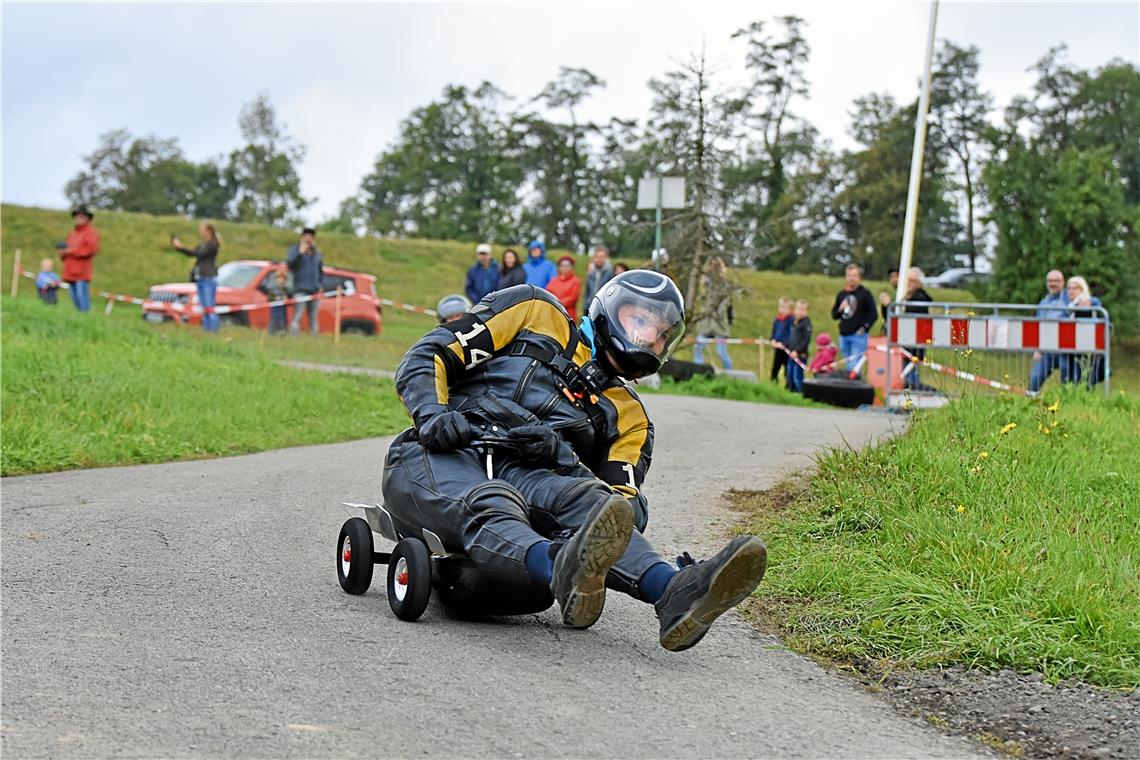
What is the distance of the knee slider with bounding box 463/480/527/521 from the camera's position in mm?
5102

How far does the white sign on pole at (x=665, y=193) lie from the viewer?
20.5 meters

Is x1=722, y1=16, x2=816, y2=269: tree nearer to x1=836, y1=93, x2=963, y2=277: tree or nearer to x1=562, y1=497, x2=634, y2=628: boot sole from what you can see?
x1=836, y1=93, x2=963, y2=277: tree

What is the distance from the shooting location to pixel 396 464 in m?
5.57

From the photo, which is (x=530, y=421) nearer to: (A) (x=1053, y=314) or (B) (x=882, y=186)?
(A) (x=1053, y=314)

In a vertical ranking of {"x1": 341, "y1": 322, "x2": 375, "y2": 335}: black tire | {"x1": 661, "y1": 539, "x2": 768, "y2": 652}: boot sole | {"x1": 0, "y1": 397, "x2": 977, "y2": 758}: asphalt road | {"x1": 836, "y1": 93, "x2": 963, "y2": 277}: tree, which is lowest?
{"x1": 0, "y1": 397, "x2": 977, "y2": 758}: asphalt road

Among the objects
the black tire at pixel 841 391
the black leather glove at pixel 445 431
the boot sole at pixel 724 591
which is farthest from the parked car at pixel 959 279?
the boot sole at pixel 724 591

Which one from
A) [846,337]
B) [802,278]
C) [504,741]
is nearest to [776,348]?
[846,337]

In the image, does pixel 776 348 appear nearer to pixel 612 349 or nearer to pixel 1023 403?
pixel 1023 403

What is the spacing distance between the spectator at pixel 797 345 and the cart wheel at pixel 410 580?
51.5 feet

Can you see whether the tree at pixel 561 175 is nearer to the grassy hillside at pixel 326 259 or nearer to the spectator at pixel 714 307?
the grassy hillside at pixel 326 259

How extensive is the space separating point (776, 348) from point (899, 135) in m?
53.9

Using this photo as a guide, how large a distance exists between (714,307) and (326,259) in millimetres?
30069

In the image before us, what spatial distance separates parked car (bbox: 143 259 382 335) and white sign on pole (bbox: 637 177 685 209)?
23.7ft

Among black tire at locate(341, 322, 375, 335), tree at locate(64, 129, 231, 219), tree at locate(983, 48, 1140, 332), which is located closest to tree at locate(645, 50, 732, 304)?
black tire at locate(341, 322, 375, 335)
